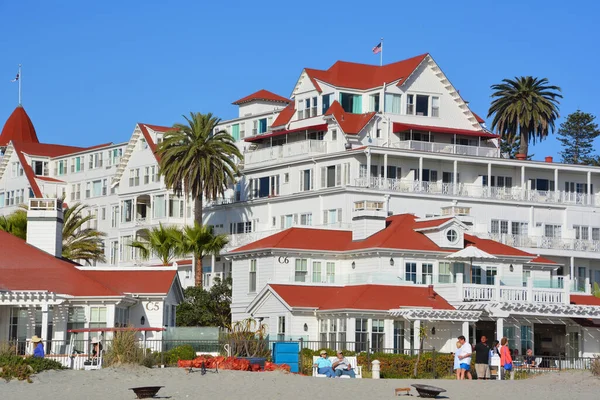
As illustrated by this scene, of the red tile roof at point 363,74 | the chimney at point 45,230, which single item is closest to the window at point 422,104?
the red tile roof at point 363,74

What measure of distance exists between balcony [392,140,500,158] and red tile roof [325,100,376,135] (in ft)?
8.39

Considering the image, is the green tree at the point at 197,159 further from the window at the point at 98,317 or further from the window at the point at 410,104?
the window at the point at 98,317

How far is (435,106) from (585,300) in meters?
24.0

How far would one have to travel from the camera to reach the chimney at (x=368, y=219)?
72.6 m

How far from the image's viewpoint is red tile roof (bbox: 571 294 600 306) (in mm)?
74688

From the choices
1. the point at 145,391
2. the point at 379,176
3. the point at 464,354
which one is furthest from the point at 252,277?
the point at 145,391

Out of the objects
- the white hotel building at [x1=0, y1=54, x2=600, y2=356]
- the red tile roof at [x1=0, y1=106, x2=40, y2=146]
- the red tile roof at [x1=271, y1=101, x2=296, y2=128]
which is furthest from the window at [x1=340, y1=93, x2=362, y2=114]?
the red tile roof at [x1=0, y1=106, x2=40, y2=146]

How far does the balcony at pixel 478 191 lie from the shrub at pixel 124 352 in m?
41.3

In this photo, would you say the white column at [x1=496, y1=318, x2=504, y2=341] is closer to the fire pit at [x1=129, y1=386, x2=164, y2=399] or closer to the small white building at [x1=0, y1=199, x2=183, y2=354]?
the small white building at [x1=0, y1=199, x2=183, y2=354]

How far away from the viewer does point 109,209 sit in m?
A: 112

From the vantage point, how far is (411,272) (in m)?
69.5

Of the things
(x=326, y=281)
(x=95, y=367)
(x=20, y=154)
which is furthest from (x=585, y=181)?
(x=95, y=367)

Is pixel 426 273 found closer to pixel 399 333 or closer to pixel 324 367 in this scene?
pixel 399 333

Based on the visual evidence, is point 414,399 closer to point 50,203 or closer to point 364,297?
point 364,297
